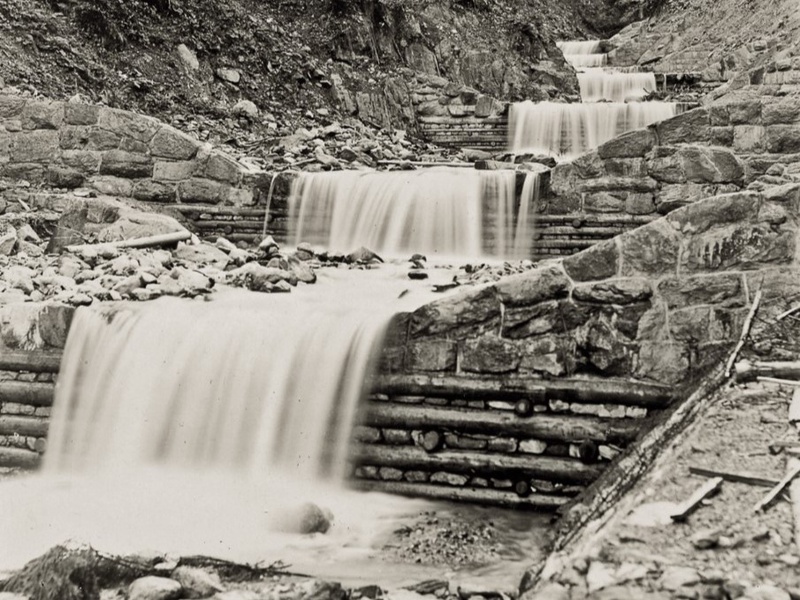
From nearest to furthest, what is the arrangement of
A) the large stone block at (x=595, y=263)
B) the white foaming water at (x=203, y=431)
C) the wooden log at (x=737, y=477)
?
the wooden log at (x=737, y=477) < the white foaming water at (x=203, y=431) < the large stone block at (x=595, y=263)

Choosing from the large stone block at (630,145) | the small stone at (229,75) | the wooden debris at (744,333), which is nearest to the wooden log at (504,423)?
the wooden debris at (744,333)

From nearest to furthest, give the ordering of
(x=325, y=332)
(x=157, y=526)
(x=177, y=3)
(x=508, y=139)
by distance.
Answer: (x=157, y=526) < (x=325, y=332) < (x=508, y=139) < (x=177, y=3)

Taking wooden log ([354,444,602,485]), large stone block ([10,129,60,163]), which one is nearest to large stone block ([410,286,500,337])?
wooden log ([354,444,602,485])

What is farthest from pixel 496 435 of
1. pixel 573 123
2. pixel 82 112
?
pixel 573 123

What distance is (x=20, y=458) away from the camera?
22.0ft

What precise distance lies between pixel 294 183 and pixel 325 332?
18.2 feet

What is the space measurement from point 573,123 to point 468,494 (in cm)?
1145

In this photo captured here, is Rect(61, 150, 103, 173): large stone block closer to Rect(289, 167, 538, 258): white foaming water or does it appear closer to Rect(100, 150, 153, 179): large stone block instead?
Rect(100, 150, 153, 179): large stone block

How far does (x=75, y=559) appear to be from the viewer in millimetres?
4156

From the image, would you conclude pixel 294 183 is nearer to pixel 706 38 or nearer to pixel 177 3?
pixel 177 3

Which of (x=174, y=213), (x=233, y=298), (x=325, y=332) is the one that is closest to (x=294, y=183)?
(x=174, y=213)

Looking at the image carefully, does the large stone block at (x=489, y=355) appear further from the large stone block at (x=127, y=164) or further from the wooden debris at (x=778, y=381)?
the large stone block at (x=127, y=164)

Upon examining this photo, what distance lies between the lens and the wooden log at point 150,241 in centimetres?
970

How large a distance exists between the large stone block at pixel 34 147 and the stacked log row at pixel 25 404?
6.06m
